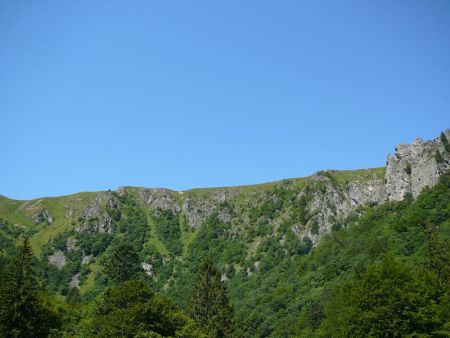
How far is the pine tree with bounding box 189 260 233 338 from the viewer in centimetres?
8925

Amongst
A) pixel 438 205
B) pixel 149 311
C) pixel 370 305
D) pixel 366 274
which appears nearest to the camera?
pixel 370 305

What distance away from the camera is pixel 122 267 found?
9400 centimetres

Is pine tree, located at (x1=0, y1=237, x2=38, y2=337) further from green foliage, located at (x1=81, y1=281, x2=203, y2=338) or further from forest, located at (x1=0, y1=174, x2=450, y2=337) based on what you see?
green foliage, located at (x1=81, y1=281, x2=203, y2=338)

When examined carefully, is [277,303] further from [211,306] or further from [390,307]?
[390,307]

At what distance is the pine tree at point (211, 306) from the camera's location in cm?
8925

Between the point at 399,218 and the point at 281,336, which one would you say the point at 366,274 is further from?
the point at 399,218

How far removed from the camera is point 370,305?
62.0 metres

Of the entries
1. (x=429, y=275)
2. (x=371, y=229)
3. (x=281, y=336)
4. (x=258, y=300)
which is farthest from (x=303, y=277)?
(x=429, y=275)

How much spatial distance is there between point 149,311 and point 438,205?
13709 cm

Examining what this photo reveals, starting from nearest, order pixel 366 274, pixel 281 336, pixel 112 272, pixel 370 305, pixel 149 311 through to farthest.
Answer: pixel 370 305 < pixel 366 274 < pixel 149 311 < pixel 112 272 < pixel 281 336

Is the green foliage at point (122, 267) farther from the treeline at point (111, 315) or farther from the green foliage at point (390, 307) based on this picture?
the green foliage at point (390, 307)

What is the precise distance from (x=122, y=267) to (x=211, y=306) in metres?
19.3

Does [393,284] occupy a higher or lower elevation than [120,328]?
higher

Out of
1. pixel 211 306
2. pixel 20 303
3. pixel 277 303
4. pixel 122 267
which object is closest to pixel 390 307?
pixel 211 306
